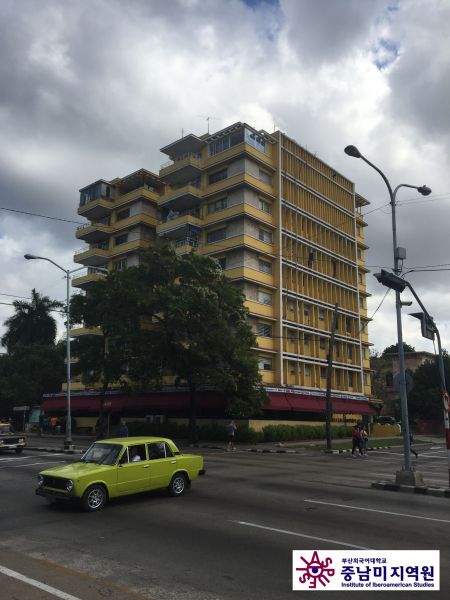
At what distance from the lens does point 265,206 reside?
5078 cm

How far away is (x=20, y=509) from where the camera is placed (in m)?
11.9

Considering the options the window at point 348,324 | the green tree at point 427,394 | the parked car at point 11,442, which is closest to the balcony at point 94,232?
the window at point 348,324

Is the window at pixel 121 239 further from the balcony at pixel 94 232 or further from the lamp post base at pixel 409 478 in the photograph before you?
the lamp post base at pixel 409 478

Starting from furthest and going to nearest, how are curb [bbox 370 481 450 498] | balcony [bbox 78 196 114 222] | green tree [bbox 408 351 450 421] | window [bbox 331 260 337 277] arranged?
1. green tree [bbox 408 351 450 421]
2. balcony [bbox 78 196 114 222]
3. window [bbox 331 260 337 277]
4. curb [bbox 370 481 450 498]

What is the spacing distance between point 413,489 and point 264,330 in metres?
31.7

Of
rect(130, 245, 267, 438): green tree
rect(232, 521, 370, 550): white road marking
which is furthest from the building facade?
rect(232, 521, 370, 550): white road marking

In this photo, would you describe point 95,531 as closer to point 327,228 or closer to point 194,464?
point 194,464

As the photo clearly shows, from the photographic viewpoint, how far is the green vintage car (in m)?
11.5

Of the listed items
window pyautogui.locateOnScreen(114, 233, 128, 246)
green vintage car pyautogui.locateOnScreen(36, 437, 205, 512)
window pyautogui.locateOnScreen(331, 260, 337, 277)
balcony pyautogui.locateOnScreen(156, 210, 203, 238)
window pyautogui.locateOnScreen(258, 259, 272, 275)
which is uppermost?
window pyautogui.locateOnScreen(114, 233, 128, 246)

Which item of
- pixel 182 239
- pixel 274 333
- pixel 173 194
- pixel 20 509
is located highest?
pixel 173 194

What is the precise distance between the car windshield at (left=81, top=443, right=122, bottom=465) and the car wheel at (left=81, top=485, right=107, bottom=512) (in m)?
0.69

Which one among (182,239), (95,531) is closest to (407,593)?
(95,531)

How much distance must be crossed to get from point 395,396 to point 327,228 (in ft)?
125

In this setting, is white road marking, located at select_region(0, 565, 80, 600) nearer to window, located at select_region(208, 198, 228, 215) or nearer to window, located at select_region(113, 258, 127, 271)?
window, located at select_region(208, 198, 228, 215)
